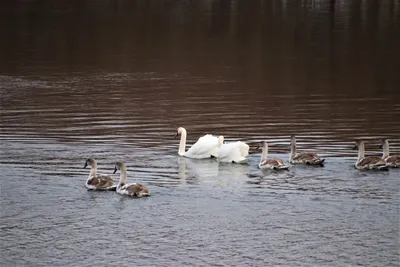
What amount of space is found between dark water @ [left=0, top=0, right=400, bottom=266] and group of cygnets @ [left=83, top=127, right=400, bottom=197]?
0.88 feet

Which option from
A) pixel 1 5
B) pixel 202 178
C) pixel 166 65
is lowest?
pixel 202 178

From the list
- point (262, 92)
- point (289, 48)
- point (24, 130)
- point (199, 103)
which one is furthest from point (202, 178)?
point (289, 48)

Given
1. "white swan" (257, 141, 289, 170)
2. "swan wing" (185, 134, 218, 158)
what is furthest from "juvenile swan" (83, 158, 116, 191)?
"swan wing" (185, 134, 218, 158)

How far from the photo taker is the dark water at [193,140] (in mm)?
17078

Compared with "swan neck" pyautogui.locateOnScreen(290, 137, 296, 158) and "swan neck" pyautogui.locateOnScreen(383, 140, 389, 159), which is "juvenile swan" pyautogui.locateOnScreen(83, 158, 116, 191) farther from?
"swan neck" pyautogui.locateOnScreen(383, 140, 389, 159)

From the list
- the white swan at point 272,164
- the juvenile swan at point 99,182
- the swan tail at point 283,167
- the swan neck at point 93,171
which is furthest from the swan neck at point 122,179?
the swan tail at point 283,167

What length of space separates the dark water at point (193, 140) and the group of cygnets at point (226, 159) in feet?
0.88

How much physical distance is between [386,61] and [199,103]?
54.4 feet

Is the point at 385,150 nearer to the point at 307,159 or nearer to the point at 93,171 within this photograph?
the point at 307,159

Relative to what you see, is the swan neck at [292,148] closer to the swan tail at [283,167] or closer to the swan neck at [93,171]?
the swan tail at [283,167]

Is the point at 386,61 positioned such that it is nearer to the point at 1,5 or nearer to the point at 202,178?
the point at 202,178

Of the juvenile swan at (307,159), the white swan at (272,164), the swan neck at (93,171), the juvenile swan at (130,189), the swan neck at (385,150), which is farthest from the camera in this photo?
the swan neck at (385,150)

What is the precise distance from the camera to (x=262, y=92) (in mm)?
36688

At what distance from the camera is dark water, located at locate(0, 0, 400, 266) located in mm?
17078
